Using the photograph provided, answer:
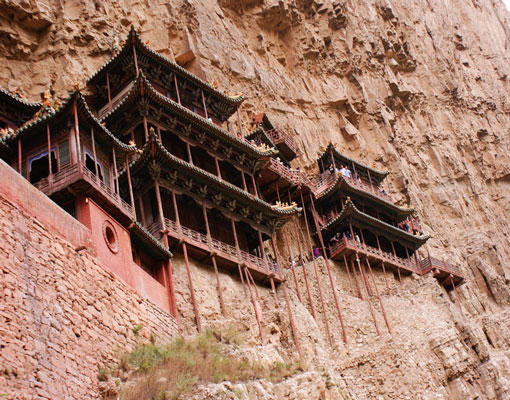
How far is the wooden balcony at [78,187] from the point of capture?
1798 cm

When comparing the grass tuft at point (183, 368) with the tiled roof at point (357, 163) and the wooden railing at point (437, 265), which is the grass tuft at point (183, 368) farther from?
the tiled roof at point (357, 163)

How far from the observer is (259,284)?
26562 mm

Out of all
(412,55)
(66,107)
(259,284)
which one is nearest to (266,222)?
(259,284)

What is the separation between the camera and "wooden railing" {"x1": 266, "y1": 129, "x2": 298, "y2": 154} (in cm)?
3578

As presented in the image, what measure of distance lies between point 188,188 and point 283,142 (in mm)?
11235

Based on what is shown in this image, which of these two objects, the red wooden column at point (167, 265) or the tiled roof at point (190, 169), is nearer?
the red wooden column at point (167, 265)

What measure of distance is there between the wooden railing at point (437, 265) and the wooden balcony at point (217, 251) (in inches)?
483

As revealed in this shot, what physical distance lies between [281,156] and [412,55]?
70.0ft

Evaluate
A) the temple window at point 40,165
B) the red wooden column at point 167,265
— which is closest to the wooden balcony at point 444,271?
the red wooden column at point 167,265

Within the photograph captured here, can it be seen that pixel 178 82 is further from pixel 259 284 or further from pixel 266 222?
pixel 259 284

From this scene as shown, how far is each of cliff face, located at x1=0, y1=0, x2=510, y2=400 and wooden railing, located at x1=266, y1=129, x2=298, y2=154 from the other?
1.90 m

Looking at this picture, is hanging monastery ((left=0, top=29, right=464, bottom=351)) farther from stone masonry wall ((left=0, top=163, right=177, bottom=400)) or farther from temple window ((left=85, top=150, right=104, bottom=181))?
stone masonry wall ((left=0, top=163, right=177, bottom=400))

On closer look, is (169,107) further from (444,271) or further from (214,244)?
(444,271)

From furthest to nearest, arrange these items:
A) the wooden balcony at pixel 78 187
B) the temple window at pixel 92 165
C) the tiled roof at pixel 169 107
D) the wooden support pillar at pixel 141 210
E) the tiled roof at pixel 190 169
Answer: the tiled roof at pixel 169 107
the wooden support pillar at pixel 141 210
the tiled roof at pixel 190 169
the temple window at pixel 92 165
the wooden balcony at pixel 78 187
